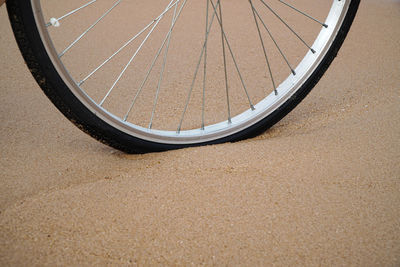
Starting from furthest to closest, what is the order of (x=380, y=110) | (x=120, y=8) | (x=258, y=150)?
(x=120, y=8) → (x=380, y=110) → (x=258, y=150)

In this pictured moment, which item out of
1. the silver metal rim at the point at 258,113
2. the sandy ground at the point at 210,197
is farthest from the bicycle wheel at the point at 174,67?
the sandy ground at the point at 210,197

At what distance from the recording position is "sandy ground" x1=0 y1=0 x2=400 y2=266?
0.80 m

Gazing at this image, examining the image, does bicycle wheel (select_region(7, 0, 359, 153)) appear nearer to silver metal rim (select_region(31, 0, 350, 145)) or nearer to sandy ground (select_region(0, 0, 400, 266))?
silver metal rim (select_region(31, 0, 350, 145))

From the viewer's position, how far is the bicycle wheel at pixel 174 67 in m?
0.98

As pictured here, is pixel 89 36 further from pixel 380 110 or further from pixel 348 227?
pixel 348 227

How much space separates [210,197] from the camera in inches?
37.5

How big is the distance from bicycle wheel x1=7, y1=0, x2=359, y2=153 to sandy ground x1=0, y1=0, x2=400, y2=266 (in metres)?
0.12

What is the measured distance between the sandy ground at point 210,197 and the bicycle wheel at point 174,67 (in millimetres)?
115

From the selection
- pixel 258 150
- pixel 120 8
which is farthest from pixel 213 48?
pixel 258 150

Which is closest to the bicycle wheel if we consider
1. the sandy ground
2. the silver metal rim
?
the silver metal rim

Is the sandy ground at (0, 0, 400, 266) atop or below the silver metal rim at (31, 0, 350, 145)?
below

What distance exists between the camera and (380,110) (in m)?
1.39

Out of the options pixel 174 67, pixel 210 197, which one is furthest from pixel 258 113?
pixel 174 67

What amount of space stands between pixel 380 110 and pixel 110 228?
110cm
